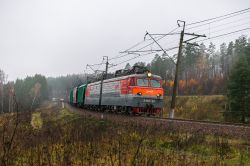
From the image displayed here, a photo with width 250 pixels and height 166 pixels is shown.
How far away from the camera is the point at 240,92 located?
3512cm

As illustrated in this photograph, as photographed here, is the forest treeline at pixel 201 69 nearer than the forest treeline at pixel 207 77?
No

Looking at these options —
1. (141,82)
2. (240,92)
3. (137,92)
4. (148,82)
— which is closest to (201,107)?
(240,92)

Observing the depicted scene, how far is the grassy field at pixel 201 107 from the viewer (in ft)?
132

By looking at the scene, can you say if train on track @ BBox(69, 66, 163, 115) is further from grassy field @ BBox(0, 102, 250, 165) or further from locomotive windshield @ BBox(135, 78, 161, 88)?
grassy field @ BBox(0, 102, 250, 165)

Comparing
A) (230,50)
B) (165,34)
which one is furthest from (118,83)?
(230,50)

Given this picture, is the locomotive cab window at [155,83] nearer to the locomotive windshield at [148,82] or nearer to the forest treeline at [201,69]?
the locomotive windshield at [148,82]

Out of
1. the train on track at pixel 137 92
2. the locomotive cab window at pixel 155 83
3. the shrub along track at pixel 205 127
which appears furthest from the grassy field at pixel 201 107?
the shrub along track at pixel 205 127

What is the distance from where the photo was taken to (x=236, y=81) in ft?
118

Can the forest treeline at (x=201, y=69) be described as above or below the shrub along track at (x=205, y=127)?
above

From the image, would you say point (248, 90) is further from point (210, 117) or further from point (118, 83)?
point (118, 83)

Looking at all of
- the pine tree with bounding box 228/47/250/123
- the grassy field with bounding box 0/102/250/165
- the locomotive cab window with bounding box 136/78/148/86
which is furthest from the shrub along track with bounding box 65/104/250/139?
the pine tree with bounding box 228/47/250/123

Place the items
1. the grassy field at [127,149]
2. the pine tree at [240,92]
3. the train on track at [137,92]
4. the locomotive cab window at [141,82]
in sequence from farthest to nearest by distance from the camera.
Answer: the pine tree at [240,92]
the locomotive cab window at [141,82]
the train on track at [137,92]
the grassy field at [127,149]

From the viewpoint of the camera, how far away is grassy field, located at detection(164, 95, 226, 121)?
40125 millimetres

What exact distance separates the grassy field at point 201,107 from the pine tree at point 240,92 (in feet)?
13.2
